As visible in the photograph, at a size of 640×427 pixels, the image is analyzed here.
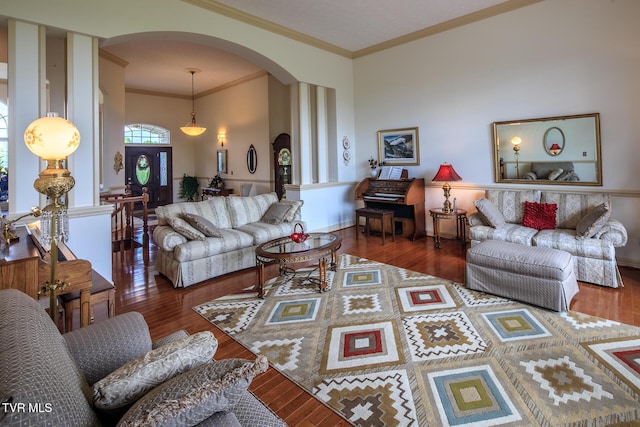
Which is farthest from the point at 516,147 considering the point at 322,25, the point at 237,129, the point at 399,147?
the point at 237,129

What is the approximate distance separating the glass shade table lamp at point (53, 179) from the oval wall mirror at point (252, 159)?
21.4 feet

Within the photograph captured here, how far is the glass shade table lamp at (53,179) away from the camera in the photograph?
5.95 ft

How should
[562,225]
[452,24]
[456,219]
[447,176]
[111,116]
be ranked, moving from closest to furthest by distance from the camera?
[562,225] → [447,176] → [452,24] → [456,219] → [111,116]

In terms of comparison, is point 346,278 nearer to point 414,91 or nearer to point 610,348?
point 610,348

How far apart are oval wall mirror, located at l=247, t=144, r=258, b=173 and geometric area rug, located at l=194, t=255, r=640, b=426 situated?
5.43 m

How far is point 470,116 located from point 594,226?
252cm

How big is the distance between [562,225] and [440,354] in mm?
3083

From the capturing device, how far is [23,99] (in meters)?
3.28

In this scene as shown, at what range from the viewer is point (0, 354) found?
840mm

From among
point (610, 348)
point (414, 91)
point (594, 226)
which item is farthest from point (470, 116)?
point (610, 348)

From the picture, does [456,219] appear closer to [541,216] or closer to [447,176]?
[447,176]

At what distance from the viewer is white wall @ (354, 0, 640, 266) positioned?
4117 mm

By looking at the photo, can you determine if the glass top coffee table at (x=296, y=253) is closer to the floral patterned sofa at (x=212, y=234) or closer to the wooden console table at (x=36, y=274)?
the floral patterned sofa at (x=212, y=234)

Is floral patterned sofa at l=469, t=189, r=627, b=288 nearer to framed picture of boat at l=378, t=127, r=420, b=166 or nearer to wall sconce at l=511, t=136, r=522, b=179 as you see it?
wall sconce at l=511, t=136, r=522, b=179
